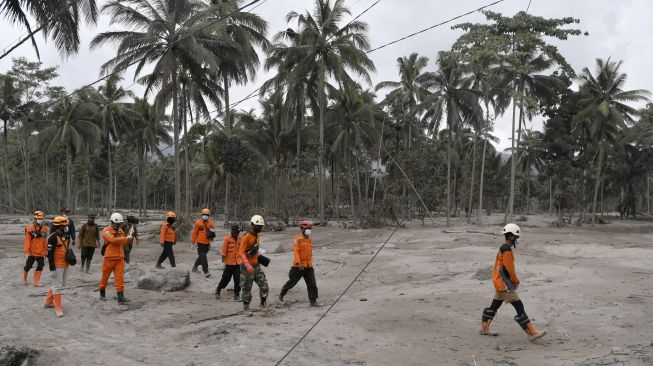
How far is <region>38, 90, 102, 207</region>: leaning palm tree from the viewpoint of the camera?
3906cm

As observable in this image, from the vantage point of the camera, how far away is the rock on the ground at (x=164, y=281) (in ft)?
35.4

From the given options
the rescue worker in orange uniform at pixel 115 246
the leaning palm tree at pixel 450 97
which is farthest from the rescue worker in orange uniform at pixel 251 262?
the leaning palm tree at pixel 450 97

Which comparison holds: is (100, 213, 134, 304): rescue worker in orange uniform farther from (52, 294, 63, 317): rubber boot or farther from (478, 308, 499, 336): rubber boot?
(478, 308, 499, 336): rubber boot

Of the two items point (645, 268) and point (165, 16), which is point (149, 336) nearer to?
point (645, 268)

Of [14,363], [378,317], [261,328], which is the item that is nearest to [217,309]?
[261,328]

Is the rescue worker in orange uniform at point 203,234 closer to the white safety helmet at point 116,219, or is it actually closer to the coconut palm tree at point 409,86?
the white safety helmet at point 116,219

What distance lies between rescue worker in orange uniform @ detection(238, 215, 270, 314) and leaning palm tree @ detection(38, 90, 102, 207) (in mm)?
34481

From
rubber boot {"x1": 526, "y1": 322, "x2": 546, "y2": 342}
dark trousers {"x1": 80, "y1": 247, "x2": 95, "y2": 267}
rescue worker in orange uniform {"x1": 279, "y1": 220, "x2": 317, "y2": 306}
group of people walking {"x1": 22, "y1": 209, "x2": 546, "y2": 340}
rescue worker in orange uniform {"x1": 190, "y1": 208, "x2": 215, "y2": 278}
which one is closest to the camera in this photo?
rubber boot {"x1": 526, "y1": 322, "x2": 546, "y2": 342}

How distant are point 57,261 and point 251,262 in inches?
122

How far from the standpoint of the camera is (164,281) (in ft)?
35.7

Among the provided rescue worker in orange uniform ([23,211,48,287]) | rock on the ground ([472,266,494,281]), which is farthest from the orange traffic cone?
rock on the ground ([472,266,494,281])

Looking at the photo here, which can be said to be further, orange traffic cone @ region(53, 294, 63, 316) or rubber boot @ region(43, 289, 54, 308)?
rubber boot @ region(43, 289, 54, 308)

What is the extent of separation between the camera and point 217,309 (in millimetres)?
9141

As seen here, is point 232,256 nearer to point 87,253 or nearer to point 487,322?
point 87,253
